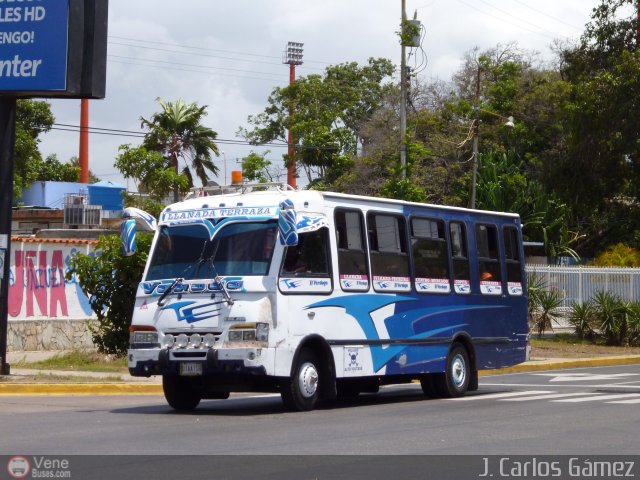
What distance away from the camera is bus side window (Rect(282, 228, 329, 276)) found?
1487 centimetres

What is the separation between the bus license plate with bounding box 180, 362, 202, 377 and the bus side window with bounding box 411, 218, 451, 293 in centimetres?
→ 442

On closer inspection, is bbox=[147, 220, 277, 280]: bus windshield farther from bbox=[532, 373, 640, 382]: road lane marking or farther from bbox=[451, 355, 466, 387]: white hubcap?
bbox=[532, 373, 640, 382]: road lane marking

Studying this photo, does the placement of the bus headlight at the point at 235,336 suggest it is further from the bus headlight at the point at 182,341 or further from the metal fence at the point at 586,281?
the metal fence at the point at 586,281

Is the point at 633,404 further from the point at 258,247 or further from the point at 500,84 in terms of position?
the point at 500,84

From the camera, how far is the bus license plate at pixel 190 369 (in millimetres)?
14328

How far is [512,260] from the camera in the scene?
65.4 ft

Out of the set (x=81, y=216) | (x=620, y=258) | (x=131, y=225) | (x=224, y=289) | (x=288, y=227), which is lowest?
(x=224, y=289)

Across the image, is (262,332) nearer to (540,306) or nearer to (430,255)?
(430,255)

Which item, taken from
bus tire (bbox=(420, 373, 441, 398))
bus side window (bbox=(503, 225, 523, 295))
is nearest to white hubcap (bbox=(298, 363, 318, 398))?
bus tire (bbox=(420, 373, 441, 398))

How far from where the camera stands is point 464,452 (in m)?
10.8

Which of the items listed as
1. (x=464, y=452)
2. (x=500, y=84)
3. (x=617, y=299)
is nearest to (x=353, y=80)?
(x=500, y=84)

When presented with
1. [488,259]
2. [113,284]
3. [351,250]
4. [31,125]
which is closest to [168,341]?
[351,250]

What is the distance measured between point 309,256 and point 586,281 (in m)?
26.6

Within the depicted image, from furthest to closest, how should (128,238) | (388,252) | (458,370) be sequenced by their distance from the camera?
(458,370), (388,252), (128,238)
